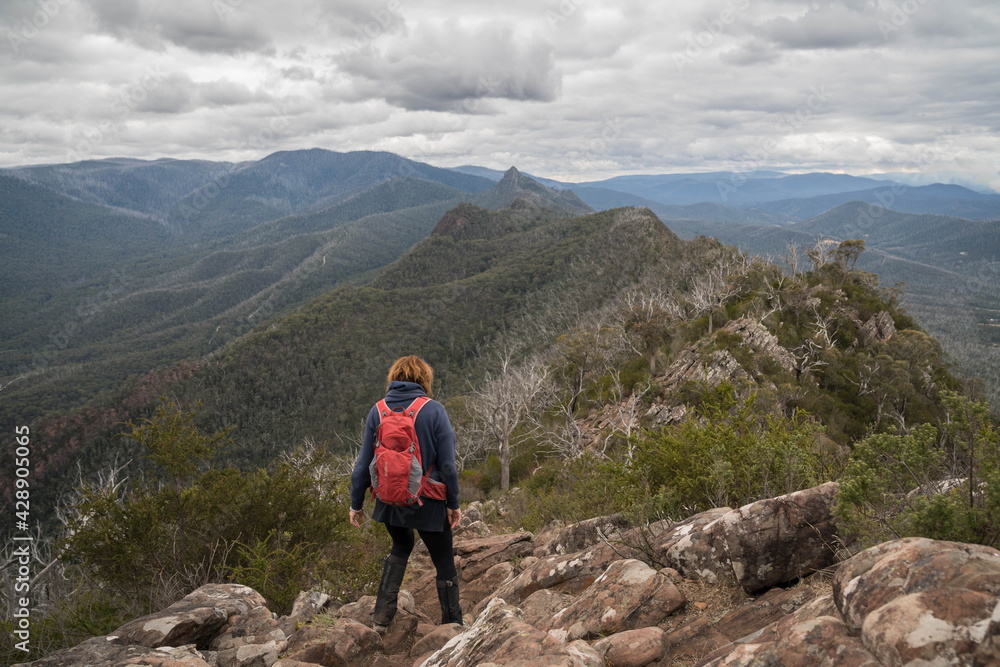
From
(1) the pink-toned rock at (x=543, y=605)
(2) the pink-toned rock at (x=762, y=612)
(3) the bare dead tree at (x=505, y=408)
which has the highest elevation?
(2) the pink-toned rock at (x=762, y=612)

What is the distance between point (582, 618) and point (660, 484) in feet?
7.58

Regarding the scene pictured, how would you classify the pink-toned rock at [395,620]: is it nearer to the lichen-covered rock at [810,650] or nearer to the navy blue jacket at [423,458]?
the navy blue jacket at [423,458]

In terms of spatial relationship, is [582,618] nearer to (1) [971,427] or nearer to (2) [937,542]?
(2) [937,542]

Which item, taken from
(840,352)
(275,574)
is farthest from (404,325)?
(275,574)

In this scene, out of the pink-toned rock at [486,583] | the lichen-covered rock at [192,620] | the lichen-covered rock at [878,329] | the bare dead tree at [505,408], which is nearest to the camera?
the lichen-covered rock at [192,620]

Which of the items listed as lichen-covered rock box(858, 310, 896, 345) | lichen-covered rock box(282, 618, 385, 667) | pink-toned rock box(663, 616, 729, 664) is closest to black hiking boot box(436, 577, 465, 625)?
lichen-covered rock box(282, 618, 385, 667)

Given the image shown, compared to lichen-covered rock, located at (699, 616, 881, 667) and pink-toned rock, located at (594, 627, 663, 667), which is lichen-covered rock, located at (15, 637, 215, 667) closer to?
pink-toned rock, located at (594, 627, 663, 667)

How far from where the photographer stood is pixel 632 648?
3484 mm

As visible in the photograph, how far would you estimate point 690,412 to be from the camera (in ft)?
20.5

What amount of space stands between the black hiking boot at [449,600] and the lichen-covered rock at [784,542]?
2.71 meters

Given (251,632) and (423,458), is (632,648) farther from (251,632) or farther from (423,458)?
(251,632)

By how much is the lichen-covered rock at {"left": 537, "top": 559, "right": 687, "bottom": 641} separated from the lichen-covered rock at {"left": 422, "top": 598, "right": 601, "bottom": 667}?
16.6 inches

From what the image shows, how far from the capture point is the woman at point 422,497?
15.2 ft

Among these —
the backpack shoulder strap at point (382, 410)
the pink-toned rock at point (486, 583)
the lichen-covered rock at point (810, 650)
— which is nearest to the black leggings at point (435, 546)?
the backpack shoulder strap at point (382, 410)
